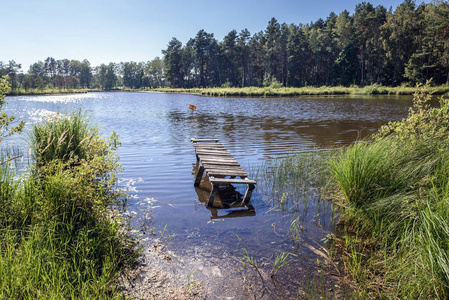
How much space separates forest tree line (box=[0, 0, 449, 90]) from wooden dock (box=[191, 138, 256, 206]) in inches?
1963

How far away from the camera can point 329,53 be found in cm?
7325

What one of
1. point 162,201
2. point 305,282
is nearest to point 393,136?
point 305,282

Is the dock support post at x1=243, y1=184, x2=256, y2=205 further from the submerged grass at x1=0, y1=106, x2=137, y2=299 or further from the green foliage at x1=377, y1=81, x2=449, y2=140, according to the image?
the green foliage at x1=377, y1=81, x2=449, y2=140

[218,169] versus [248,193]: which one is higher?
[218,169]

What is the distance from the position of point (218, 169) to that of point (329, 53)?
250ft

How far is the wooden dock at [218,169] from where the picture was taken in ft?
20.1

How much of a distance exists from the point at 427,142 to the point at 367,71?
7301 centimetres

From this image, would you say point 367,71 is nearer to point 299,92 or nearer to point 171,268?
point 299,92

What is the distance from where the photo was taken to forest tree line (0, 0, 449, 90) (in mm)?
54156

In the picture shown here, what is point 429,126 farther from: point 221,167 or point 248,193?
point 221,167

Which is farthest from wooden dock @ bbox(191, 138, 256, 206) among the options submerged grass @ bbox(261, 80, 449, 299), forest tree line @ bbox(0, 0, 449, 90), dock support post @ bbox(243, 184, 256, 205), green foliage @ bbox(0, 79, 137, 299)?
forest tree line @ bbox(0, 0, 449, 90)

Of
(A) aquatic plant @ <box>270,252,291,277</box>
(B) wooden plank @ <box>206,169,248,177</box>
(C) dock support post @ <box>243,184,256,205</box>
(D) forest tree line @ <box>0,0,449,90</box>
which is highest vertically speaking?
(D) forest tree line @ <box>0,0,449,90</box>

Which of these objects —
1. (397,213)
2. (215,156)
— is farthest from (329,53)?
(397,213)

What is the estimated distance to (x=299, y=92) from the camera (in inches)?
2100
